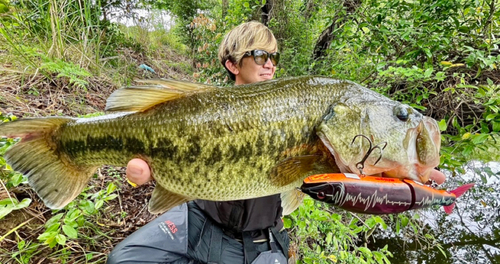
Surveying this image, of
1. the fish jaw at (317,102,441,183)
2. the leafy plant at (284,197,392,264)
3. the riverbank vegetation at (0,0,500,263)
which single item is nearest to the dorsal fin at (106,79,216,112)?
the fish jaw at (317,102,441,183)

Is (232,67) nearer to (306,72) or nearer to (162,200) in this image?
(162,200)

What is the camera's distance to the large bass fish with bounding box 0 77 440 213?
137 cm

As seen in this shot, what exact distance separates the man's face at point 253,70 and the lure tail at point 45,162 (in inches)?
54.3

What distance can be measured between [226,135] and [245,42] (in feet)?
4.05

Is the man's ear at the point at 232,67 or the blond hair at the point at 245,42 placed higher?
the blond hair at the point at 245,42

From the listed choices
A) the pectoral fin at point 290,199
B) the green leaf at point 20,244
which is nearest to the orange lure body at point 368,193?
the pectoral fin at point 290,199

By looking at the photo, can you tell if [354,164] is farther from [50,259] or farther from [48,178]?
[50,259]

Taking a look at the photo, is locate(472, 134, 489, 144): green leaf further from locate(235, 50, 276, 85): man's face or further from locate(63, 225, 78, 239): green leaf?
locate(63, 225, 78, 239): green leaf

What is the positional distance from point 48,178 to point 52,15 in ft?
11.2

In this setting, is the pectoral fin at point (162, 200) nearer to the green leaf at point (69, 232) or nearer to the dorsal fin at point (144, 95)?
the dorsal fin at point (144, 95)

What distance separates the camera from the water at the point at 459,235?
4320mm

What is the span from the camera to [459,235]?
15.4ft

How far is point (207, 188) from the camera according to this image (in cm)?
142

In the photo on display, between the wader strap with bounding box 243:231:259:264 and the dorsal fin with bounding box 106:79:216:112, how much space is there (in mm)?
A: 1204
